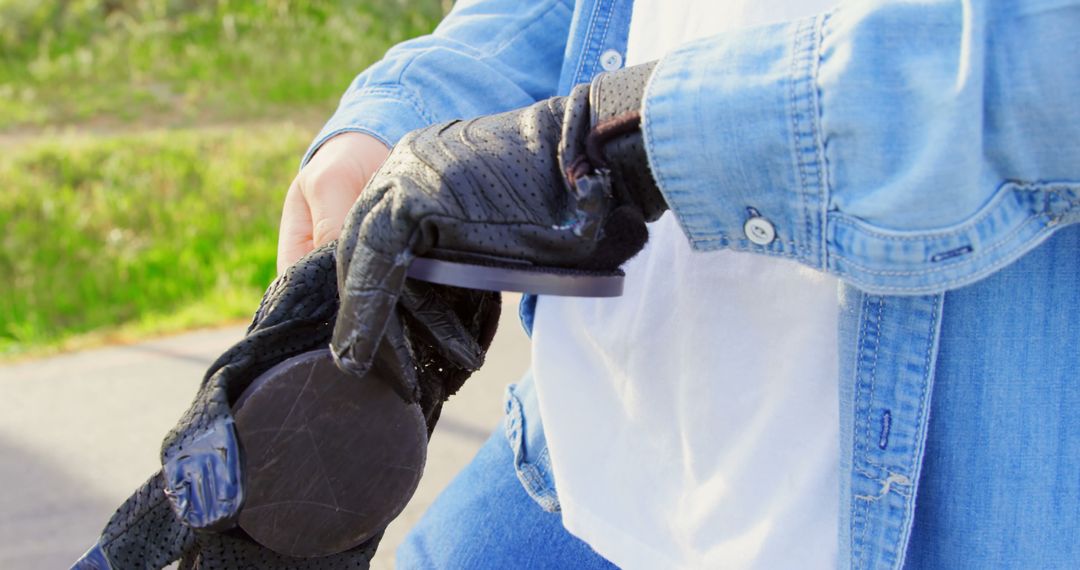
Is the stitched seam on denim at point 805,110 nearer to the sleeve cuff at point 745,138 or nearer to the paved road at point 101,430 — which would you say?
the sleeve cuff at point 745,138

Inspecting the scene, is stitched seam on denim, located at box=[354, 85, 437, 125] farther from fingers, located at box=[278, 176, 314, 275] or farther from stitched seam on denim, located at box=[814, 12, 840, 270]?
stitched seam on denim, located at box=[814, 12, 840, 270]

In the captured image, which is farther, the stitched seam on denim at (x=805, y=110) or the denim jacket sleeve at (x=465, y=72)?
the denim jacket sleeve at (x=465, y=72)

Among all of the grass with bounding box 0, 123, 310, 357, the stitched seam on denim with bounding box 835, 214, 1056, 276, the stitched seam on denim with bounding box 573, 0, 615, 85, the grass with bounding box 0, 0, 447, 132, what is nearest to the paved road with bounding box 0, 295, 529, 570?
A: the grass with bounding box 0, 123, 310, 357

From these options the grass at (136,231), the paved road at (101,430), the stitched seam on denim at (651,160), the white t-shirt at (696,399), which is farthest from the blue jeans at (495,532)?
the grass at (136,231)

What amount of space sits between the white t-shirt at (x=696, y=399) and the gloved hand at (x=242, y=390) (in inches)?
5.9

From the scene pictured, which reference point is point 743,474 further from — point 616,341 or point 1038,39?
point 1038,39

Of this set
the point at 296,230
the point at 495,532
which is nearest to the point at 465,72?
the point at 296,230

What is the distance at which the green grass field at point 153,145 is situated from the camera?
4.29 metres

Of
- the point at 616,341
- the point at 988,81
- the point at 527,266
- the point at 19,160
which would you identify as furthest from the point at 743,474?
the point at 19,160

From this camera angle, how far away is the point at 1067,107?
2.60 feet

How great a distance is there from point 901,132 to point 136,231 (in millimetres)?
4574

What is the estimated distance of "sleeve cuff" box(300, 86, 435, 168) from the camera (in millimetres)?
1401

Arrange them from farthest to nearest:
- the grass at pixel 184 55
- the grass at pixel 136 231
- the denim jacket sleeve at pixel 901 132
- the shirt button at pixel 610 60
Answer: the grass at pixel 184 55, the grass at pixel 136 231, the shirt button at pixel 610 60, the denim jacket sleeve at pixel 901 132

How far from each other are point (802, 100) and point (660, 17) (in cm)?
38
